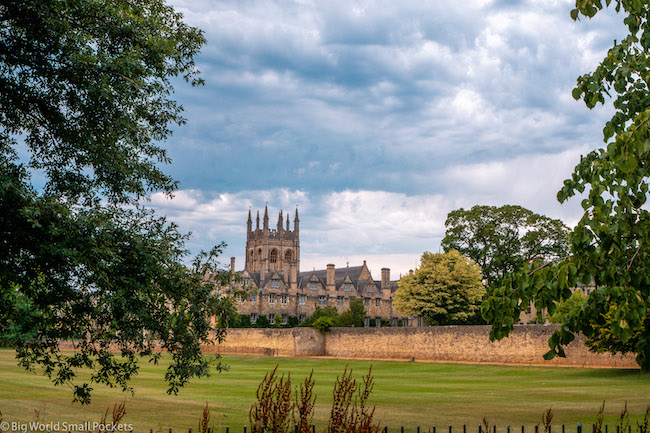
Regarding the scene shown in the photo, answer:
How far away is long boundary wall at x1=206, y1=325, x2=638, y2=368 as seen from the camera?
Result: 1633 inches

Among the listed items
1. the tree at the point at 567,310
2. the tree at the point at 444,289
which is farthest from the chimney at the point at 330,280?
the tree at the point at 567,310

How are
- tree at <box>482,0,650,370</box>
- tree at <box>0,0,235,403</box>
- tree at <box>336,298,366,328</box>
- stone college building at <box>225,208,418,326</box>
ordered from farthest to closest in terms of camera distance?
stone college building at <box>225,208,418,326</box>
tree at <box>336,298,366,328</box>
tree at <box>0,0,235,403</box>
tree at <box>482,0,650,370</box>

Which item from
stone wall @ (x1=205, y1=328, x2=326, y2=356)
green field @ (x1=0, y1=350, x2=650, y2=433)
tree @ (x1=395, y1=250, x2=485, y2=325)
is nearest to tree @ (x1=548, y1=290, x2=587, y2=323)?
green field @ (x1=0, y1=350, x2=650, y2=433)

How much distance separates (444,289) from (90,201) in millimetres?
47562

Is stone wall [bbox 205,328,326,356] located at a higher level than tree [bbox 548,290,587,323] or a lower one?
lower

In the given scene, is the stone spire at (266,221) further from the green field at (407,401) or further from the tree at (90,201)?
the tree at (90,201)

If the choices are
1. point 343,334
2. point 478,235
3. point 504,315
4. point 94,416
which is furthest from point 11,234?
point 478,235

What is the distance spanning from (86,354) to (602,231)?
1088 cm

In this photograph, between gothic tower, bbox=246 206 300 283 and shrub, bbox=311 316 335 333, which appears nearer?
shrub, bbox=311 316 335 333

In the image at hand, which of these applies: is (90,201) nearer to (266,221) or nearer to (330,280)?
(330,280)

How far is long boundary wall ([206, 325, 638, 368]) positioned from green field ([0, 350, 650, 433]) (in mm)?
8147

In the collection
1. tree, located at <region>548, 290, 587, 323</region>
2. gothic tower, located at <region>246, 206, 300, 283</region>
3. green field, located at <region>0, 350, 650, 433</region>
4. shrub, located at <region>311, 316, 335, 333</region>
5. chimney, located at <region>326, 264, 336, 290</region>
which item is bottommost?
green field, located at <region>0, 350, 650, 433</region>

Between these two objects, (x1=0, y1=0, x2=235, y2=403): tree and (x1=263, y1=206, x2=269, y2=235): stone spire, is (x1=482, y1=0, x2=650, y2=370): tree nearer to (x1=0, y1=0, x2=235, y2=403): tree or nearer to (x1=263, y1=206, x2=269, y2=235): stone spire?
(x1=0, y1=0, x2=235, y2=403): tree

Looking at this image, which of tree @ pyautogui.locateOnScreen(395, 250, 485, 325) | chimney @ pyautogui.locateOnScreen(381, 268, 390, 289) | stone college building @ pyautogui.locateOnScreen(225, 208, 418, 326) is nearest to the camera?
tree @ pyautogui.locateOnScreen(395, 250, 485, 325)
